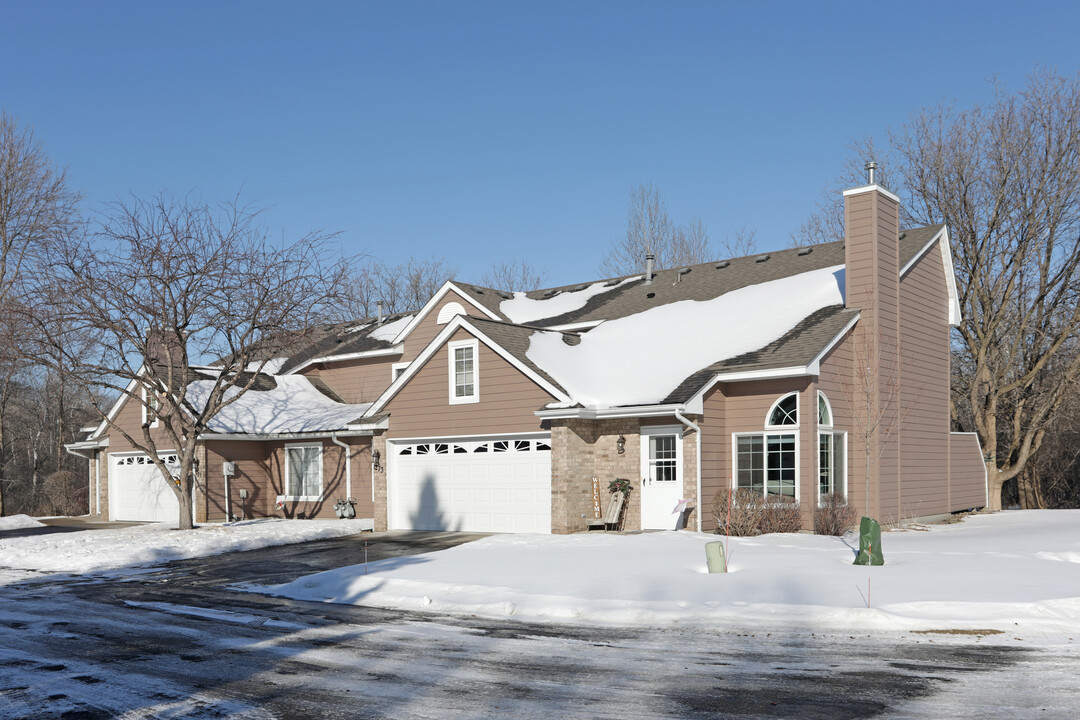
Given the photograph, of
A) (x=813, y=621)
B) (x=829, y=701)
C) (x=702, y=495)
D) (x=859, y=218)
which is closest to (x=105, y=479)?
(x=702, y=495)

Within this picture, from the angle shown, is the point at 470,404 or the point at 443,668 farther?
the point at 470,404

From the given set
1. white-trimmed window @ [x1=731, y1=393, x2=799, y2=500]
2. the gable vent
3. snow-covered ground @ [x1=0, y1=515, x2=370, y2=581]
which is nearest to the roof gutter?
snow-covered ground @ [x1=0, y1=515, x2=370, y2=581]

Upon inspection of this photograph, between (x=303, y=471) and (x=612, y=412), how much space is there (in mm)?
12828

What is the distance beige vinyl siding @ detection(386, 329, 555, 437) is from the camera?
2169 centimetres

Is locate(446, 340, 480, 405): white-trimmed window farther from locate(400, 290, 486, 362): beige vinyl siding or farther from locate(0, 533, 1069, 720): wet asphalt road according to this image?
locate(0, 533, 1069, 720): wet asphalt road

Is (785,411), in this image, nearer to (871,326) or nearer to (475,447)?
(871,326)

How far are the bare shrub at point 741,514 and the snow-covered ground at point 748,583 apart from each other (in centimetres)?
70

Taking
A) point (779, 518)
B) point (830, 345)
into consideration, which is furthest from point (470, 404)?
point (830, 345)

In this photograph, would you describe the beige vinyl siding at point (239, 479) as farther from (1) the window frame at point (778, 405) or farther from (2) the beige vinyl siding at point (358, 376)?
(1) the window frame at point (778, 405)

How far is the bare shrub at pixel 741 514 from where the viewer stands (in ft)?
63.0

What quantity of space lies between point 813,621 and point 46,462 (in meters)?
46.4

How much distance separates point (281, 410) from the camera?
30.7 meters

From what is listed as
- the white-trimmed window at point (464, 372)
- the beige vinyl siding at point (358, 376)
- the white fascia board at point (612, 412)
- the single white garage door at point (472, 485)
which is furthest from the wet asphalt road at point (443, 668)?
the beige vinyl siding at point (358, 376)

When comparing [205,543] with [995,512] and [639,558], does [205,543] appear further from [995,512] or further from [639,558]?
[995,512]
